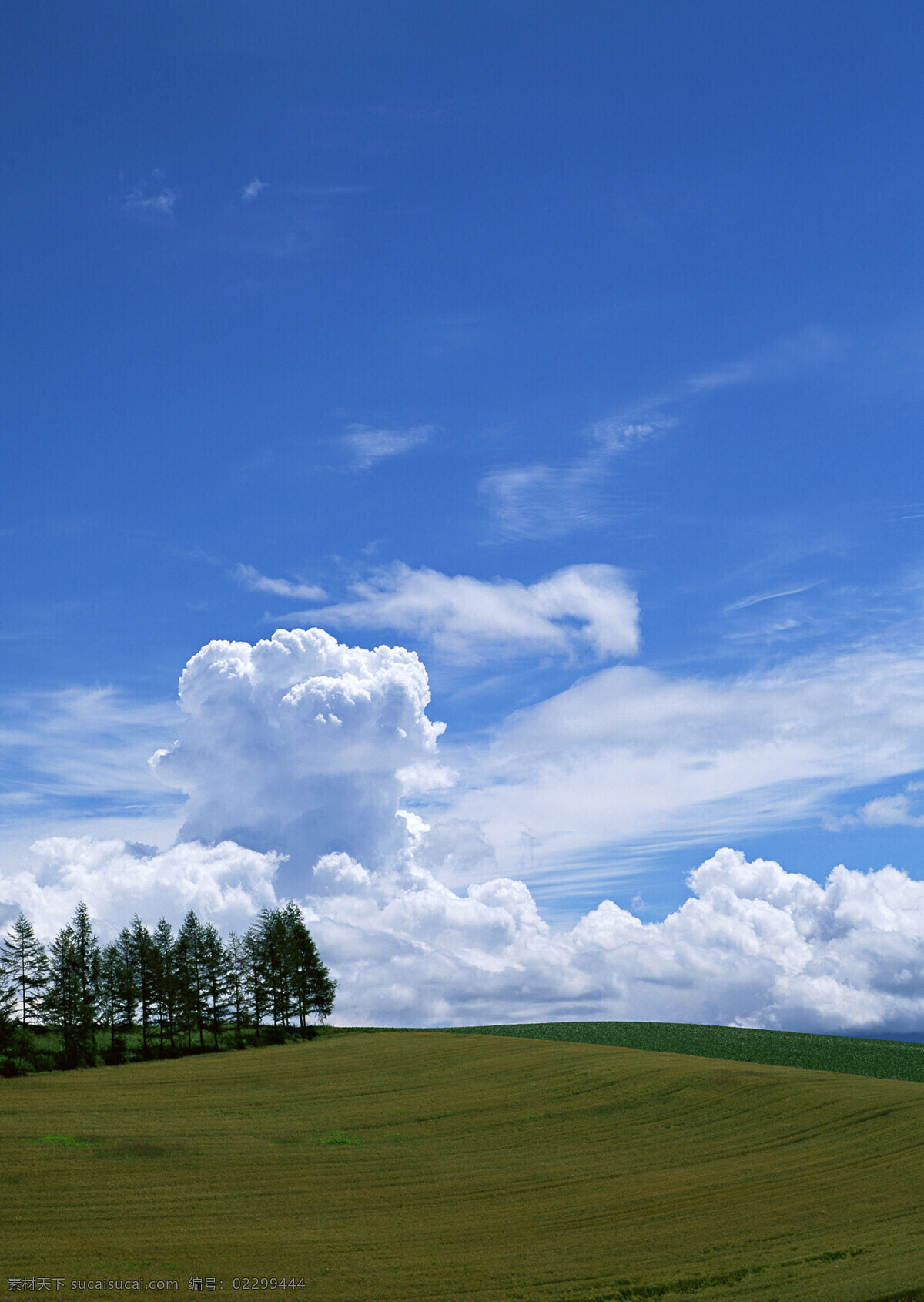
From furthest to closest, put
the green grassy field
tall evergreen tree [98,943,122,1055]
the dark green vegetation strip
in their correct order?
tall evergreen tree [98,943,122,1055] < the dark green vegetation strip < the green grassy field

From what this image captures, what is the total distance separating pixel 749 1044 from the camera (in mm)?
92938

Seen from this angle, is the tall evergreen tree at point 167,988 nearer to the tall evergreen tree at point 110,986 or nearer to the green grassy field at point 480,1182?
the tall evergreen tree at point 110,986

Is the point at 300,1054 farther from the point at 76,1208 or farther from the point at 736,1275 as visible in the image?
the point at 736,1275

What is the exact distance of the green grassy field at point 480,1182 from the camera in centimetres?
3056

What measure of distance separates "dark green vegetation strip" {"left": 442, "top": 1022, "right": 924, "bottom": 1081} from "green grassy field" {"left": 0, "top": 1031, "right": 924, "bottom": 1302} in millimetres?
12450

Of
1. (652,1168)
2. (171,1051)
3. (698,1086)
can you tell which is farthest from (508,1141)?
(171,1051)

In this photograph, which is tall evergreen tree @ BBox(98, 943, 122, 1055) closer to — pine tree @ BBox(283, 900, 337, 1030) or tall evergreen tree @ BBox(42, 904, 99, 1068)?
tall evergreen tree @ BBox(42, 904, 99, 1068)

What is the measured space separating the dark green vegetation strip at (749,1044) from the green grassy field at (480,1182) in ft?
40.8

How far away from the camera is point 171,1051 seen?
91.1 metres

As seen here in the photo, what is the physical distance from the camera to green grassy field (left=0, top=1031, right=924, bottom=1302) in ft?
100

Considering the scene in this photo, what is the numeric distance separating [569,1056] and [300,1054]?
24.0 meters

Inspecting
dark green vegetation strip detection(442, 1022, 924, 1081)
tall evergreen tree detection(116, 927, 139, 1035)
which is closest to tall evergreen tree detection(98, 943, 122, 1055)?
tall evergreen tree detection(116, 927, 139, 1035)

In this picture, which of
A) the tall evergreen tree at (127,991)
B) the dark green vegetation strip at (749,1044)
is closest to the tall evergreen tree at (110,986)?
the tall evergreen tree at (127,991)

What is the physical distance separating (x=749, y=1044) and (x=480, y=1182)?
5921 cm
